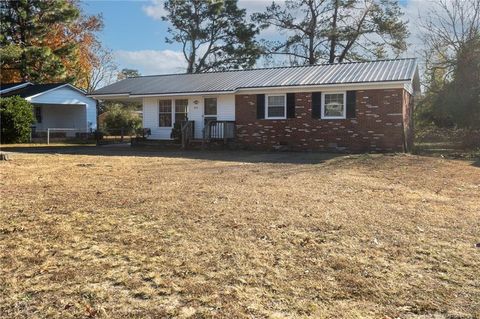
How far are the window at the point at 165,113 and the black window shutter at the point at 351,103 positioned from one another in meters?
8.35

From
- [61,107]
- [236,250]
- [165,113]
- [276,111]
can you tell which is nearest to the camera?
[236,250]

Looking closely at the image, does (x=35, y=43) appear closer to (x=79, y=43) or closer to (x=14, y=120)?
(x=79, y=43)

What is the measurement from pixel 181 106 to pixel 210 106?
1595mm

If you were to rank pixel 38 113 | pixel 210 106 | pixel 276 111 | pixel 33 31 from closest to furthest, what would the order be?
pixel 276 111
pixel 210 106
pixel 38 113
pixel 33 31

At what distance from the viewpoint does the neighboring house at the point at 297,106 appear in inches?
629

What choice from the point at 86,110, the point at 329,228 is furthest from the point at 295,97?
the point at 86,110

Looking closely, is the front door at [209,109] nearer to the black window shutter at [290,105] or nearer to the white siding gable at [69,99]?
the black window shutter at [290,105]

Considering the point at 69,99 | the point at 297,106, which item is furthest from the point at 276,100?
the point at 69,99

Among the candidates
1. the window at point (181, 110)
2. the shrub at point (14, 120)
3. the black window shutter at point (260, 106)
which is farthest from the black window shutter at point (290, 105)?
the shrub at point (14, 120)

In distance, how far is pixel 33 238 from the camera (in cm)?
470

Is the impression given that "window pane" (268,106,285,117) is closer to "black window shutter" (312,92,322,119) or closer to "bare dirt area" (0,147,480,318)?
"black window shutter" (312,92,322,119)

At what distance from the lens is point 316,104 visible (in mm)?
16969

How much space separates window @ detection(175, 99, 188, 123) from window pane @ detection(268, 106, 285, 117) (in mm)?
4233

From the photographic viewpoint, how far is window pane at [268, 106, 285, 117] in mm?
17750
